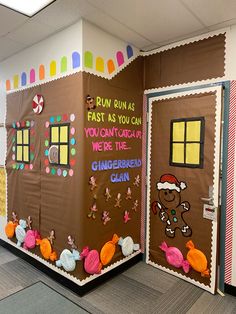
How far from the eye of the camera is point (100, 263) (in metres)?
2.39

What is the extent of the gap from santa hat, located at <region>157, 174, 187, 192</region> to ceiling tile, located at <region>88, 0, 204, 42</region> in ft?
4.78

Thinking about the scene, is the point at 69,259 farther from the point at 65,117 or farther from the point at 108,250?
the point at 65,117

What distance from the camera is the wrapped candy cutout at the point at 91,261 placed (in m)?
2.24

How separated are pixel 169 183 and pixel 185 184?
0.19m

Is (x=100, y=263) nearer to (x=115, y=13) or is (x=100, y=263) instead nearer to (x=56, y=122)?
(x=56, y=122)

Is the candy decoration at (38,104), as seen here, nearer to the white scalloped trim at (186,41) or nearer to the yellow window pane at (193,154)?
the white scalloped trim at (186,41)

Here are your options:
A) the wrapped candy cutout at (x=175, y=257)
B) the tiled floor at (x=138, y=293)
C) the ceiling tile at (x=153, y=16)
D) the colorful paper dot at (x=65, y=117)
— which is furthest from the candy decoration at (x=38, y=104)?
the wrapped candy cutout at (x=175, y=257)

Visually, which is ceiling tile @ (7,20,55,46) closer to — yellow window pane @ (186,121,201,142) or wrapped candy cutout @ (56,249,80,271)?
yellow window pane @ (186,121,201,142)

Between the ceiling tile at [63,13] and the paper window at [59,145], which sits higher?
the ceiling tile at [63,13]

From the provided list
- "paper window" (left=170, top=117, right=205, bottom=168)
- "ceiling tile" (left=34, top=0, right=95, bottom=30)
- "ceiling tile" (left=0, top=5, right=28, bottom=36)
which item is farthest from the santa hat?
"ceiling tile" (left=0, top=5, right=28, bottom=36)

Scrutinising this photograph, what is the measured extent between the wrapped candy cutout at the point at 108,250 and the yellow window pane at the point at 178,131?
4.05ft

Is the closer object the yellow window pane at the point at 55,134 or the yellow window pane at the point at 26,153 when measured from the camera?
the yellow window pane at the point at 55,134

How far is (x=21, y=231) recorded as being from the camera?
2.86m

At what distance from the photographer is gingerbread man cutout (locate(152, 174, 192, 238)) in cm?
252
